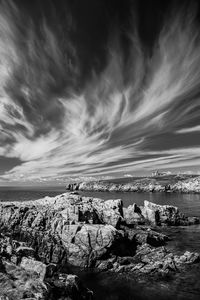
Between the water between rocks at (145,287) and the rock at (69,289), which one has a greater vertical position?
the rock at (69,289)

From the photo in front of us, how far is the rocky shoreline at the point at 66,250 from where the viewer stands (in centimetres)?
1952

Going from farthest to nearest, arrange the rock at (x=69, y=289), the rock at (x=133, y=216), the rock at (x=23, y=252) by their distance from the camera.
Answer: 1. the rock at (x=133, y=216)
2. the rock at (x=23, y=252)
3. the rock at (x=69, y=289)

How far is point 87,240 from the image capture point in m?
41.3

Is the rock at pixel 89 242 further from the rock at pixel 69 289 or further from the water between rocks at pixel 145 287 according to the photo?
the rock at pixel 69 289

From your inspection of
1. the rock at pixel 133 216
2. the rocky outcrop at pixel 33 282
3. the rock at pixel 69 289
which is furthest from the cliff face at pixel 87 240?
the rock at pixel 69 289

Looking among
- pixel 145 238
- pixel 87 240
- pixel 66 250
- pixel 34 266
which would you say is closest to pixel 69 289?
pixel 34 266

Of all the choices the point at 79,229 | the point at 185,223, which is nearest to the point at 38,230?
the point at 79,229

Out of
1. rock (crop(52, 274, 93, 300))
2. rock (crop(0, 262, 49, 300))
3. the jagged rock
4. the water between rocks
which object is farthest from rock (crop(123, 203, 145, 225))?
rock (crop(0, 262, 49, 300))

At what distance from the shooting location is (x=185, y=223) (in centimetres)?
7119

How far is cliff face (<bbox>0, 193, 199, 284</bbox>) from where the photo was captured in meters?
37.6

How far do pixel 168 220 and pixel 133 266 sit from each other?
39770mm

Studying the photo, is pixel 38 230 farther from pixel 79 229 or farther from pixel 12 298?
pixel 12 298

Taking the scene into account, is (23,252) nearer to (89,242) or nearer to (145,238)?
(89,242)

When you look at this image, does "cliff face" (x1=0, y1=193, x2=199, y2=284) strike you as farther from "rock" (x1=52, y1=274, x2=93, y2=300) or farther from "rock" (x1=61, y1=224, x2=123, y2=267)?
"rock" (x1=52, y1=274, x2=93, y2=300)
